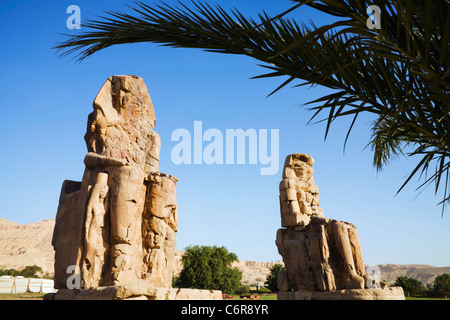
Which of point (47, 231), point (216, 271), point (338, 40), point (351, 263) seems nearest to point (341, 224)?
point (351, 263)

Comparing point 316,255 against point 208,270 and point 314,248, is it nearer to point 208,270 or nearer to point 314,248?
point 314,248

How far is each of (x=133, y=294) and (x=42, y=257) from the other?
166 feet

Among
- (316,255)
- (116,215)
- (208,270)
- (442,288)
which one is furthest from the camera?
(208,270)

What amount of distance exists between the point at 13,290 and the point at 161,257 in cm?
1192

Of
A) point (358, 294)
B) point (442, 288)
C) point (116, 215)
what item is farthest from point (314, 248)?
point (442, 288)

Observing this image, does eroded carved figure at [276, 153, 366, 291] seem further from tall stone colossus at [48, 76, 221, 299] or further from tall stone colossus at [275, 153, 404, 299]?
tall stone colossus at [48, 76, 221, 299]

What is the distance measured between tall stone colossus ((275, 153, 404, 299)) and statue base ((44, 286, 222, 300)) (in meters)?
3.76

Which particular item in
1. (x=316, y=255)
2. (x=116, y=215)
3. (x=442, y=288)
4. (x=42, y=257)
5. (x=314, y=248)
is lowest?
(x=442, y=288)

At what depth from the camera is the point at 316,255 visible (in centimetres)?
901

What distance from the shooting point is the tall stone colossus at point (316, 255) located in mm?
8547

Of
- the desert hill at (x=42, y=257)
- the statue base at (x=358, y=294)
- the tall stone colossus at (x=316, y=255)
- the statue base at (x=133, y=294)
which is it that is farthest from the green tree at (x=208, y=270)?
the statue base at (x=133, y=294)

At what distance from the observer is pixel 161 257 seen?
6.98 metres
